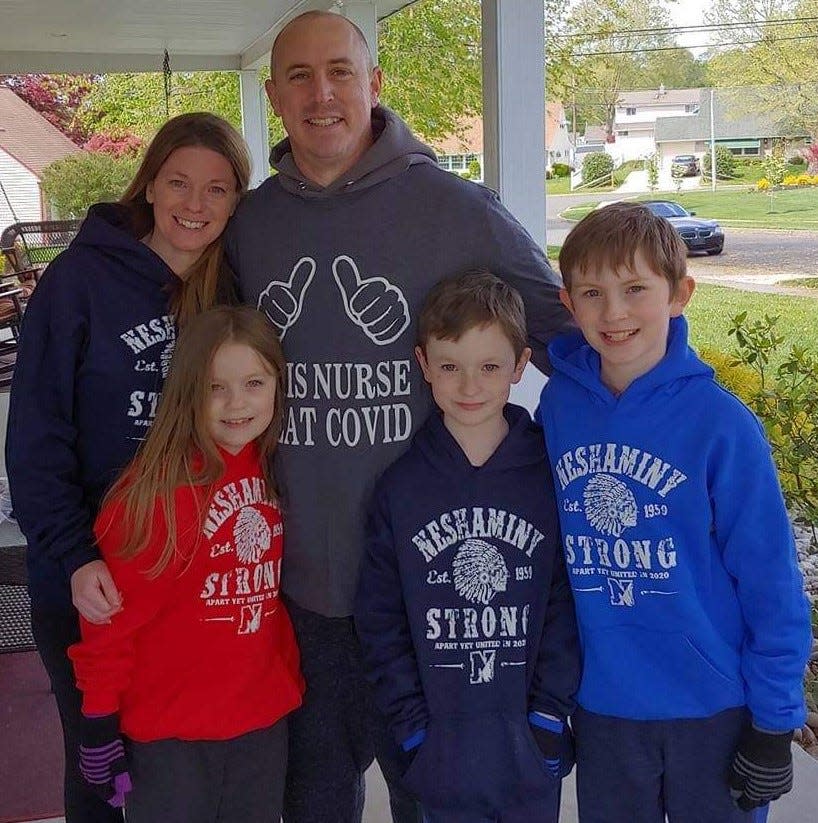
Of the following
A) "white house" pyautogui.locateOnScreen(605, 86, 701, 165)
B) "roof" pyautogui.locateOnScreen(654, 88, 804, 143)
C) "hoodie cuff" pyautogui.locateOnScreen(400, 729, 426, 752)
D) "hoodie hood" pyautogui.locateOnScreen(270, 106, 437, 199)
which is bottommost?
"hoodie cuff" pyautogui.locateOnScreen(400, 729, 426, 752)

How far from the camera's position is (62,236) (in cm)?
1062

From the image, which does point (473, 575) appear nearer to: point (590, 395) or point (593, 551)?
point (593, 551)

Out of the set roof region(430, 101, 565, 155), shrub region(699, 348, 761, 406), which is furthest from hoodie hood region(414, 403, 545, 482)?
roof region(430, 101, 565, 155)

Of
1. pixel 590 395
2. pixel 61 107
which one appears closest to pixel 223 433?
pixel 590 395

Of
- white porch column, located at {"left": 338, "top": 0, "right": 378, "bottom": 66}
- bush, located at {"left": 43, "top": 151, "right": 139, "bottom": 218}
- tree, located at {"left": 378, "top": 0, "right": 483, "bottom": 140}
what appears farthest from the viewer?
bush, located at {"left": 43, "top": 151, "right": 139, "bottom": 218}

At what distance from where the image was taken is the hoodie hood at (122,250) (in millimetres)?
1695

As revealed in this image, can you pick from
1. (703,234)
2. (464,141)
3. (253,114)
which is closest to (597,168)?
(703,234)

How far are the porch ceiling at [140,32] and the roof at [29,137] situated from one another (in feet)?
35.2

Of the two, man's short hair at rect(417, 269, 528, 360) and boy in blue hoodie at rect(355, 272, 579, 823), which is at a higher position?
man's short hair at rect(417, 269, 528, 360)

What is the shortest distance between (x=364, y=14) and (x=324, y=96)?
355 centimetres

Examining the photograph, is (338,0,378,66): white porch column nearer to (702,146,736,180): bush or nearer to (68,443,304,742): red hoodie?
(702,146,736,180): bush

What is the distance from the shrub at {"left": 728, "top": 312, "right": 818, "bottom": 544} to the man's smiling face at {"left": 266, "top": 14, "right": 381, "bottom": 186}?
1417 millimetres

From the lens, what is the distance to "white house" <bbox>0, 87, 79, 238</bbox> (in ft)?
60.8

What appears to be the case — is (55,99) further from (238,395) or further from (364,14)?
(238,395)
